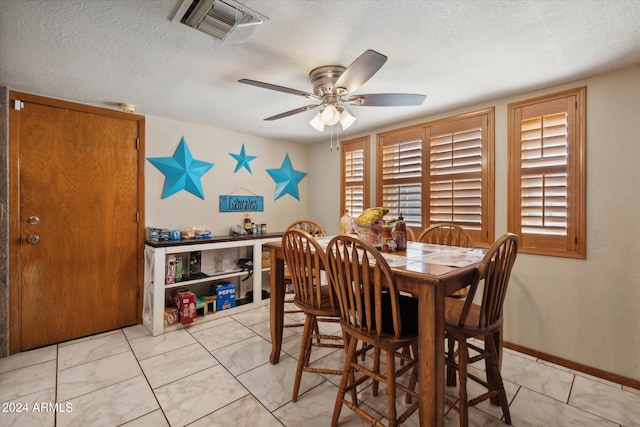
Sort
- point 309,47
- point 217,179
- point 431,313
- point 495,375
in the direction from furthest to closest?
1. point 217,179
2. point 309,47
3. point 495,375
4. point 431,313

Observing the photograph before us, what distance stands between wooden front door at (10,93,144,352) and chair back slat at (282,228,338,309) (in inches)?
78.2

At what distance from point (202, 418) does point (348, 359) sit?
0.91 m

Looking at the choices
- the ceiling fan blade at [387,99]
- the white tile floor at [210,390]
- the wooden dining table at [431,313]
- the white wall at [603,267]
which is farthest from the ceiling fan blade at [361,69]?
the white tile floor at [210,390]

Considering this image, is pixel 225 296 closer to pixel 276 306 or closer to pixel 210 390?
pixel 276 306

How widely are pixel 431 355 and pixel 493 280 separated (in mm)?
508

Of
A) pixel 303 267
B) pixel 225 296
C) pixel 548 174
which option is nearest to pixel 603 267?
pixel 548 174

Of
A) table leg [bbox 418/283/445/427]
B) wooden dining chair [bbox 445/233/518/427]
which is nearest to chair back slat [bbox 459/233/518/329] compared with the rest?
wooden dining chair [bbox 445/233/518/427]

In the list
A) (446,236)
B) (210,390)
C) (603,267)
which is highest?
(446,236)

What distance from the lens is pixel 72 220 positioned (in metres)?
2.68

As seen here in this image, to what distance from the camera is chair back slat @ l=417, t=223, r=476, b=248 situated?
254 cm

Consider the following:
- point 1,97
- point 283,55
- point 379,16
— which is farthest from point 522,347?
point 1,97

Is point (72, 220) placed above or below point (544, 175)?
below

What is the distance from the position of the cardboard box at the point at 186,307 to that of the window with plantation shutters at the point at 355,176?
212 cm

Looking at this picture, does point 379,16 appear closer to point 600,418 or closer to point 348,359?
point 348,359
